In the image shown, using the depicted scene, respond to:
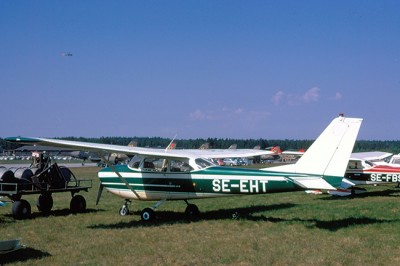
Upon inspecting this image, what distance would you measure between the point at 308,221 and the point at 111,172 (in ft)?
18.0

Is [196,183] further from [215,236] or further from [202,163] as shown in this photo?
[215,236]

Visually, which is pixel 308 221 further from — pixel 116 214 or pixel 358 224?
pixel 116 214

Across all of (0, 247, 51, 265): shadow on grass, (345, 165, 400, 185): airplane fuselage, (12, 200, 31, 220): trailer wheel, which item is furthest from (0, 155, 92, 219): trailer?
(345, 165, 400, 185): airplane fuselage

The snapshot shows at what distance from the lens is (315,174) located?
392 inches

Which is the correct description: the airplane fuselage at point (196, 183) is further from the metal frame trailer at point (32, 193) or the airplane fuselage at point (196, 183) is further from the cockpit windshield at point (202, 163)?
the metal frame trailer at point (32, 193)

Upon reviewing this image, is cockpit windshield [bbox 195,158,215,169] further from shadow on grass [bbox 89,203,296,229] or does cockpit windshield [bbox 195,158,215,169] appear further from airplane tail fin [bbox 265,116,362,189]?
airplane tail fin [bbox 265,116,362,189]

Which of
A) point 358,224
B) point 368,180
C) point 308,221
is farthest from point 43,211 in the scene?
point 368,180

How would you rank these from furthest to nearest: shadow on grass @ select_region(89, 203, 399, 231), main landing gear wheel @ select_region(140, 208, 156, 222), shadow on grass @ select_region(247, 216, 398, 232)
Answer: main landing gear wheel @ select_region(140, 208, 156, 222) < shadow on grass @ select_region(89, 203, 399, 231) < shadow on grass @ select_region(247, 216, 398, 232)

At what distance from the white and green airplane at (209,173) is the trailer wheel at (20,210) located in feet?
6.99

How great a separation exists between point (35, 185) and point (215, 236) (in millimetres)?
5612

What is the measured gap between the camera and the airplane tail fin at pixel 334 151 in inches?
388

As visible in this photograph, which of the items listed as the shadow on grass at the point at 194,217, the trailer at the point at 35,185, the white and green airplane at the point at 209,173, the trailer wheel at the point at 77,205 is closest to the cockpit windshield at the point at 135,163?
the white and green airplane at the point at 209,173

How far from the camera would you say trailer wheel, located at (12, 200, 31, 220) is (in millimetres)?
11508

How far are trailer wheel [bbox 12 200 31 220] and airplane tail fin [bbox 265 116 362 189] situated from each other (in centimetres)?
696
